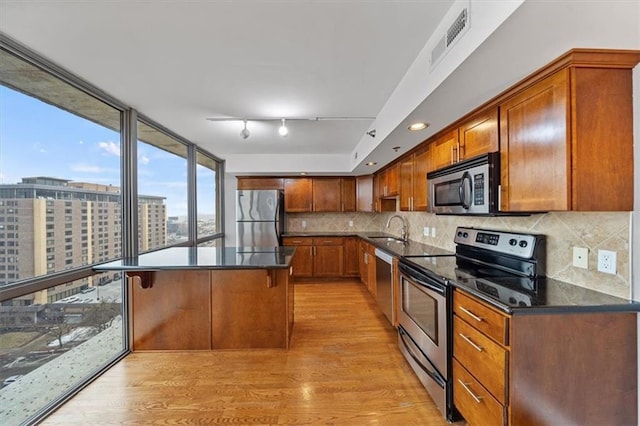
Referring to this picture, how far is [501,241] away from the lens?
6.77 ft

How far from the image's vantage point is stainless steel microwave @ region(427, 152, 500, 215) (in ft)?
5.96

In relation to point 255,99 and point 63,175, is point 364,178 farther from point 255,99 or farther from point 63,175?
point 63,175

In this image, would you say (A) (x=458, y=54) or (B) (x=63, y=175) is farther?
(B) (x=63, y=175)

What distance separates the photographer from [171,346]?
8.80 feet

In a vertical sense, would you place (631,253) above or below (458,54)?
below

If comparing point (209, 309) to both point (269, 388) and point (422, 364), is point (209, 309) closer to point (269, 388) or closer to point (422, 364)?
point (269, 388)

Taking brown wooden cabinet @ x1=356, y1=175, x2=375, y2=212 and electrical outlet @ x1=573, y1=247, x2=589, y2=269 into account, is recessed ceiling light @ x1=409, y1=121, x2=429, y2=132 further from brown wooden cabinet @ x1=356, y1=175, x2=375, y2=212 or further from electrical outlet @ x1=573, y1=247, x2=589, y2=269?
brown wooden cabinet @ x1=356, y1=175, x2=375, y2=212

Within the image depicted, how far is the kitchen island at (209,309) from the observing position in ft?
8.80

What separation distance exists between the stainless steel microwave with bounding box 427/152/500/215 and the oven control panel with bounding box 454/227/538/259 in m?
0.27

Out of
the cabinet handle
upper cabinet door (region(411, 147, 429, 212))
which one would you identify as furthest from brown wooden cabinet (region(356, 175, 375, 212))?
the cabinet handle

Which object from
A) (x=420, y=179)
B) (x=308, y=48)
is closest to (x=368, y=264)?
(x=420, y=179)

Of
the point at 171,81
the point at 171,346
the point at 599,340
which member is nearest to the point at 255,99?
the point at 171,81

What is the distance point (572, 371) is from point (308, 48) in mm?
2211

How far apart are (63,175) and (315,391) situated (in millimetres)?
2434
